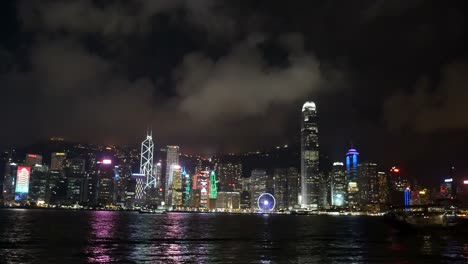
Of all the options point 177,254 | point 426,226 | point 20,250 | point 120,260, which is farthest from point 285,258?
point 426,226

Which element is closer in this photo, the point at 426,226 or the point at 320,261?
the point at 320,261

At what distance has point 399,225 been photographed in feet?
402

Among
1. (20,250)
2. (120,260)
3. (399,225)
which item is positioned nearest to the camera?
(120,260)

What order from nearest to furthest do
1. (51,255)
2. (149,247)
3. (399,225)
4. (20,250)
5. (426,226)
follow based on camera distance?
(51,255) → (20,250) → (149,247) → (426,226) → (399,225)

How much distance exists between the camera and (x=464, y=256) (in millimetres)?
60781

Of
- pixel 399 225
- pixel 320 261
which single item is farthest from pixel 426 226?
pixel 320 261

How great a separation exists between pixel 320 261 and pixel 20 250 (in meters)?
39.3

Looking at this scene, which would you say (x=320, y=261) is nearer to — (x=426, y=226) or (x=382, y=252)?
(x=382, y=252)

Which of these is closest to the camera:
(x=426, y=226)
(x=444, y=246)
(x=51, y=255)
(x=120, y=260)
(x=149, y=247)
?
(x=120, y=260)

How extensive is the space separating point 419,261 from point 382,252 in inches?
450

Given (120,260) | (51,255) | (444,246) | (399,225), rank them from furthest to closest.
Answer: (399,225)
(444,246)
(51,255)
(120,260)

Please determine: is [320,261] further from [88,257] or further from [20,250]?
[20,250]

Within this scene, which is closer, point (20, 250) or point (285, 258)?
point (285, 258)

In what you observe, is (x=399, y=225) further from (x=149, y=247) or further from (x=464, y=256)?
(x=149, y=247)
